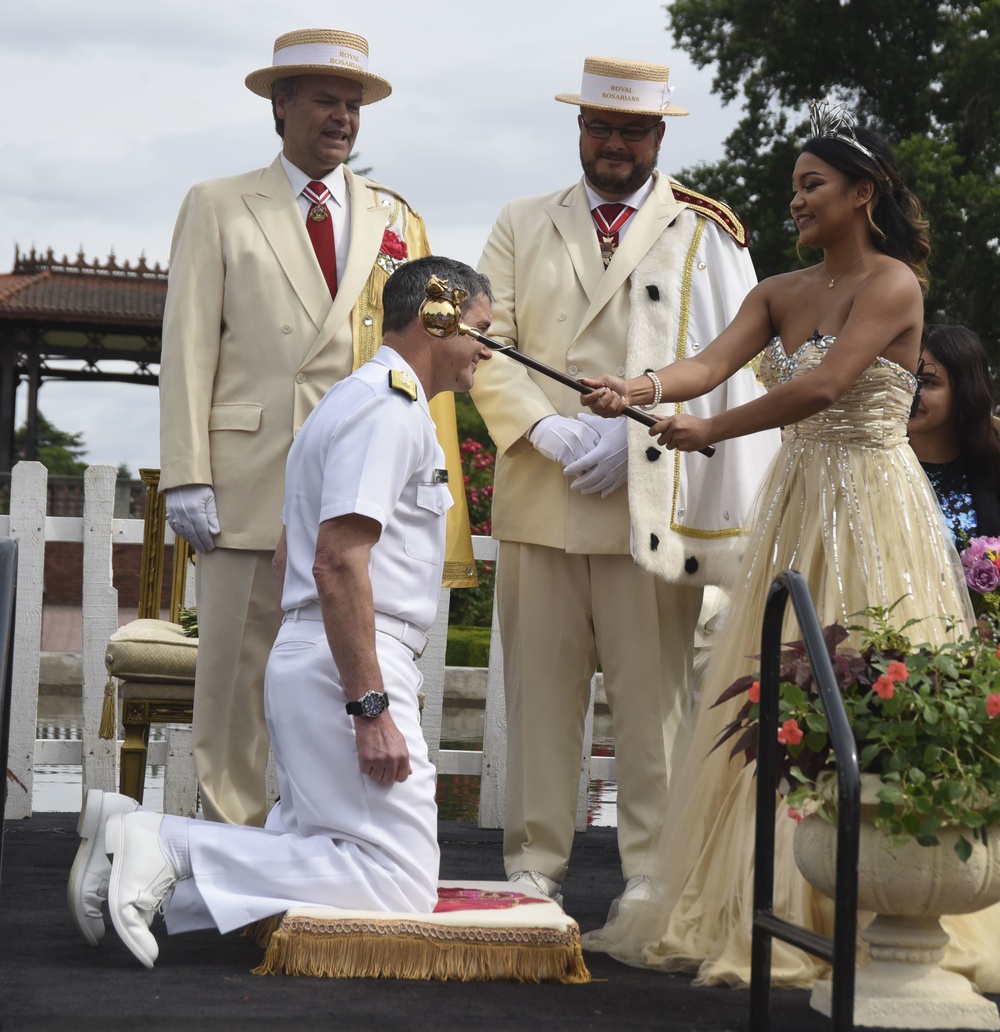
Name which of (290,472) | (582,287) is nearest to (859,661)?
(290,472)

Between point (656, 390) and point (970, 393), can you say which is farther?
point (970, 393)

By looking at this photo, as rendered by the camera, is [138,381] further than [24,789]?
Yes

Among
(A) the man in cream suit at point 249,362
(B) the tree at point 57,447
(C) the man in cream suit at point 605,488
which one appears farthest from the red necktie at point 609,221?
(B) the tree at point 57,447

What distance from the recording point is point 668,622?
171 inches

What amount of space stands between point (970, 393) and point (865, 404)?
46.1 inches

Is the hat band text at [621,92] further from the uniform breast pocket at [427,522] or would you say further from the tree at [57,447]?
the tree at [57,447]

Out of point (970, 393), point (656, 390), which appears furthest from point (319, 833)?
point (970, 393)

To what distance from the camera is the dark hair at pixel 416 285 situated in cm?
358

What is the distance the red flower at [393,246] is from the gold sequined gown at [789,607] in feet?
3.94

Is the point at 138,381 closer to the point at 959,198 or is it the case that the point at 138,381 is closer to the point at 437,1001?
the point at 959,198

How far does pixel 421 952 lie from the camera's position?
3285 millimetres

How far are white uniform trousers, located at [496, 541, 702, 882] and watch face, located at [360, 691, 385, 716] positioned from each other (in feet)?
3.49

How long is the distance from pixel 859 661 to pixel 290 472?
1.31 meters

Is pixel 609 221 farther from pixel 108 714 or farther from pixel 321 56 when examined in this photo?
pixel 108 714
